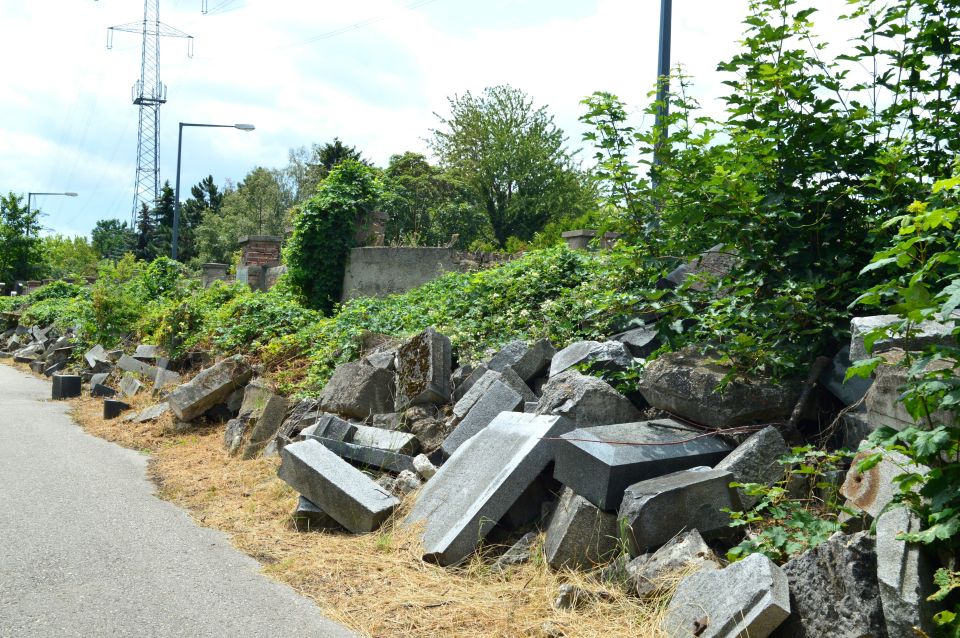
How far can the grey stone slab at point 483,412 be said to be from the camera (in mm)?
5941

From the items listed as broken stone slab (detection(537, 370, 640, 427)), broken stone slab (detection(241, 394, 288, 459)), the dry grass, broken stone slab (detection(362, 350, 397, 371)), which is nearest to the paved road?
the dry grass

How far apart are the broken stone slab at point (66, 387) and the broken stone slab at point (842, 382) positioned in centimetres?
1251

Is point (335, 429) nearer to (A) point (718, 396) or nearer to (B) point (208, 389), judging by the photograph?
(B) point (208, 389)

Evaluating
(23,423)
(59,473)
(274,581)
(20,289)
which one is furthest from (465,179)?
(274,581)

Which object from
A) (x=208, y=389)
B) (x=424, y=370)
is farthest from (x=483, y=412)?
(x=208, y=389)

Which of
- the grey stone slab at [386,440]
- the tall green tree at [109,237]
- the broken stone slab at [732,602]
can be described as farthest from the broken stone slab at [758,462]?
the tall green tree at [109,237]

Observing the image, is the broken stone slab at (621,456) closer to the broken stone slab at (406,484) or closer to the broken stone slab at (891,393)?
the broken stone slab at (891,393)

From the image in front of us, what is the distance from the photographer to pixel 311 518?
223 inches

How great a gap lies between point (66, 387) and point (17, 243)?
98.7 feet

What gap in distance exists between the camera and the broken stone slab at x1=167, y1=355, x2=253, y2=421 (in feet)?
30.0

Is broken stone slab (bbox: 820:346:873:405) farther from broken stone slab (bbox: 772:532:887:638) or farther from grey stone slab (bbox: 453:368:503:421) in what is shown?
grey stone slab (bbox: 453:368:503:421)

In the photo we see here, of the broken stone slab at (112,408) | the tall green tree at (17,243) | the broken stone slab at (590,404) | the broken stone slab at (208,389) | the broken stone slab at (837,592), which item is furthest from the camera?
the tall green tree at (17,243)

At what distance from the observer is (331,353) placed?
915 centimetres

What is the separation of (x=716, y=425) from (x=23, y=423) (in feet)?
30.9
